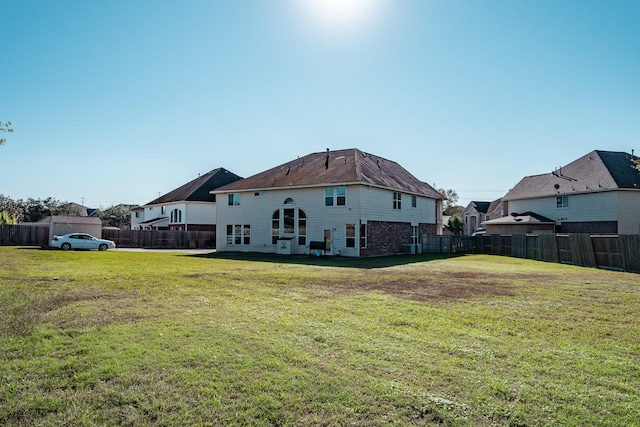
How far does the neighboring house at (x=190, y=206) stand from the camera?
45.4 meters

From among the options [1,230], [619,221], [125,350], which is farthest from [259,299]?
[1,230]

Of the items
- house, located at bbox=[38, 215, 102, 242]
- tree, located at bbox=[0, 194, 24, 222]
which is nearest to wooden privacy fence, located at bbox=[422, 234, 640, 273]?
house, located at bbox=[38, 215, 102, 242]

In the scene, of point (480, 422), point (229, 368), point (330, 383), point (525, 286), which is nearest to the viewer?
point (480, 422)

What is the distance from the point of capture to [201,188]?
4669cm

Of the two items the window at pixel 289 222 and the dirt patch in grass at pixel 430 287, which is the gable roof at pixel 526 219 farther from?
the dirt patch in grass at pixel 430 287

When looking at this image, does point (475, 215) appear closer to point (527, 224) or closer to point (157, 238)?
point (527, 224)

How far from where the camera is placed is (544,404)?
4316 mm

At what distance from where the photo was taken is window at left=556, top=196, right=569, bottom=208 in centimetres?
3690

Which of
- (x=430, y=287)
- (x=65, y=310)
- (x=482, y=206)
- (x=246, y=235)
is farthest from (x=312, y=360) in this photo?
(x=482, y=206)

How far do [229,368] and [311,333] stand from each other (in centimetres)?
187

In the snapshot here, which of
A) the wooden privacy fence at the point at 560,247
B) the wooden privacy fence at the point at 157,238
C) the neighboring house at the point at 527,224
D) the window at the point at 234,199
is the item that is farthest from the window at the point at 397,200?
the wooden privacy fence at the point at 157,238

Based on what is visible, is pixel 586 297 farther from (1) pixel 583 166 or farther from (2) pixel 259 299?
(1) pixel 583 166

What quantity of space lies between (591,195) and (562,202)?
2.92 meters

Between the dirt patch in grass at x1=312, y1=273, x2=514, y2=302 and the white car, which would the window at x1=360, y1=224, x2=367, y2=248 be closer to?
the dirt patch in grass at x1=312, y1=273, x2=514, y2=302
